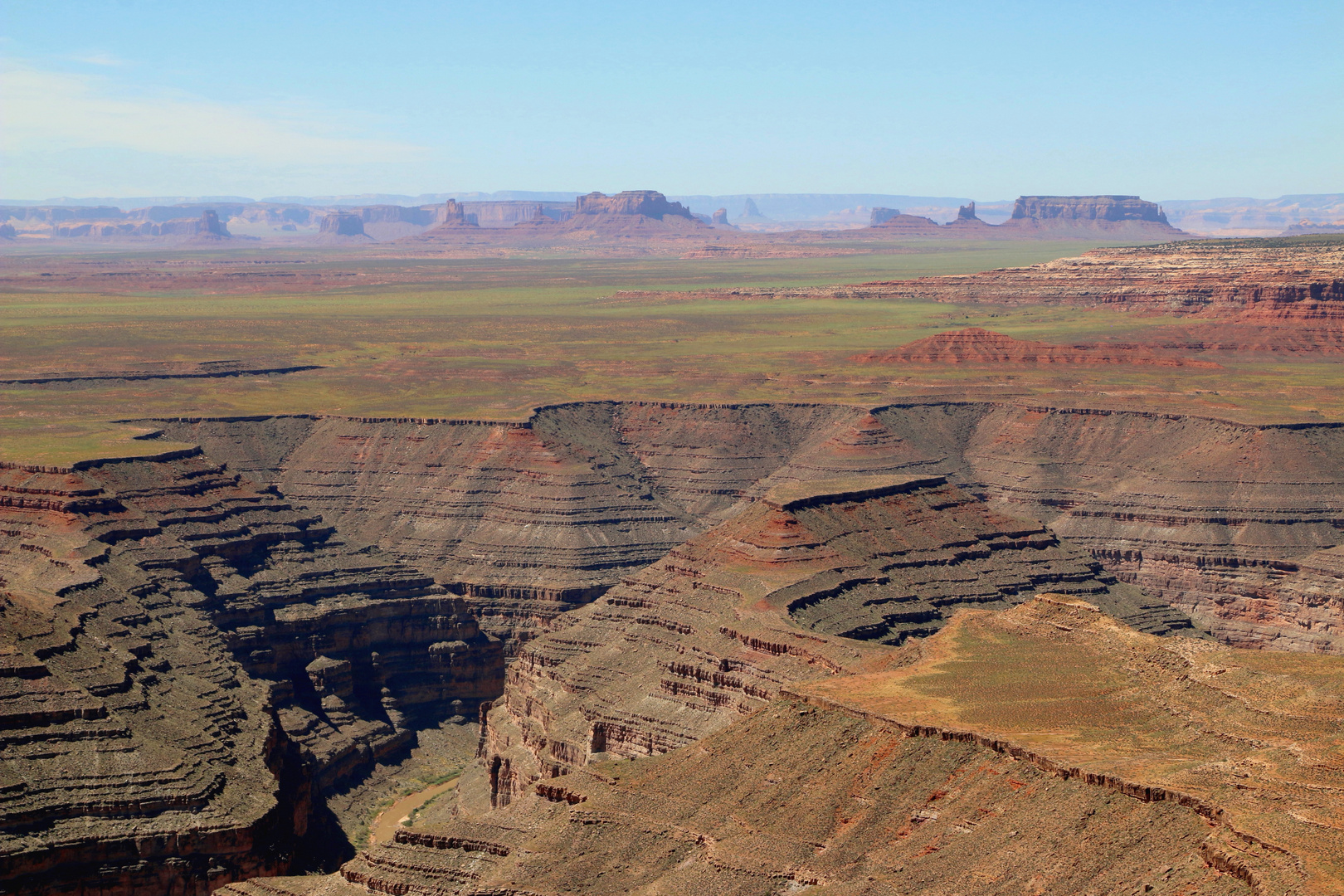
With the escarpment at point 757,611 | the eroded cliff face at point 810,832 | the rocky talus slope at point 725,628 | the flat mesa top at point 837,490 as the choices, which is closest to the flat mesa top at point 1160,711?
the eroded cliff face at point 810,832

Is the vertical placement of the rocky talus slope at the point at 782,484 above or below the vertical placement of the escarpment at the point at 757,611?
below

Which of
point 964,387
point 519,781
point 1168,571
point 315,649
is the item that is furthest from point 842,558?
point 964,387

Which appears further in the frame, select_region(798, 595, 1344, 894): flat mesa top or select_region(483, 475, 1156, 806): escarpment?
select_region(483, 475, 1156, 806): escarpment

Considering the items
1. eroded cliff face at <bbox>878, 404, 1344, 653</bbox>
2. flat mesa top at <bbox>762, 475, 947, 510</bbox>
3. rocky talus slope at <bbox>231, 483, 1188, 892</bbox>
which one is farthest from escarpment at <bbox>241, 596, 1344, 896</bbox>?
eroded cliff face at <bbox>878, 404, 1344, 653</bbox>

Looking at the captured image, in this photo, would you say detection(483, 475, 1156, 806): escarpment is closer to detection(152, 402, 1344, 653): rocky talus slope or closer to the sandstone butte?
the sandstone butte

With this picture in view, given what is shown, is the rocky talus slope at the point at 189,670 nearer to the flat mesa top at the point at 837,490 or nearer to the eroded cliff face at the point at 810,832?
the eroded cliff face at the point at 810,832

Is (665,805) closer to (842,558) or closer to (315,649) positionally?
(842,558)
